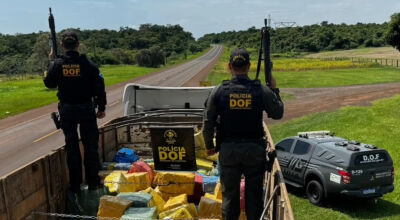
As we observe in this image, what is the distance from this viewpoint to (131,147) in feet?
28.5

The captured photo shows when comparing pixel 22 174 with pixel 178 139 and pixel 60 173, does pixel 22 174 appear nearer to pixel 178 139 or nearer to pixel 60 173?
pixel 60 173

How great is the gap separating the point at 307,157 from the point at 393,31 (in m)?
36.2

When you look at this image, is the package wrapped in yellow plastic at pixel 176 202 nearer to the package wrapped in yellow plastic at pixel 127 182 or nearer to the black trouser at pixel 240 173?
the package wrapped in yellow plastic at pixel 127 182

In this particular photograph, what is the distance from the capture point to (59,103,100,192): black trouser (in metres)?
5.68

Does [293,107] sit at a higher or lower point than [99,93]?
lower

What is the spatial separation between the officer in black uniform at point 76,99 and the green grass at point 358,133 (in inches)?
252

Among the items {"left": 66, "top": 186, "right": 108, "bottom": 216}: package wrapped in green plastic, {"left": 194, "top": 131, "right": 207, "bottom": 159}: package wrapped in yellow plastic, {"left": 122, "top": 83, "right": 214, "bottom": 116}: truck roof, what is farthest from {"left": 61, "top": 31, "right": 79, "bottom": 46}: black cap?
{"left": 122, "top": 83, "right": 214, "bottom": 116}: truck roof

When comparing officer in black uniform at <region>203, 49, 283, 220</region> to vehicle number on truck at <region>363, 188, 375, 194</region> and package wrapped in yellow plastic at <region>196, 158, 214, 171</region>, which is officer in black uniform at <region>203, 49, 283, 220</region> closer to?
package wrapped in yellow plastic at <region>196, 158, 214, 171</region>

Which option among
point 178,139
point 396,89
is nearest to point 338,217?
point 178,139

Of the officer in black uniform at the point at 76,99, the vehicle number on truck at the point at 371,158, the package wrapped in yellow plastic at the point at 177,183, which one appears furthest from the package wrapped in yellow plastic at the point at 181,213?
the vehicle number on truck at the point at 371,158

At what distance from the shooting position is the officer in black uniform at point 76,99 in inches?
220

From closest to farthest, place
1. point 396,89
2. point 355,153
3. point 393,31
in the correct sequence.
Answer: point 355,153
point 396,89
point 393,31

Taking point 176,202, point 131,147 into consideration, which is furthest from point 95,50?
point 176,202

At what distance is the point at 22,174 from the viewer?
15.6 feet
